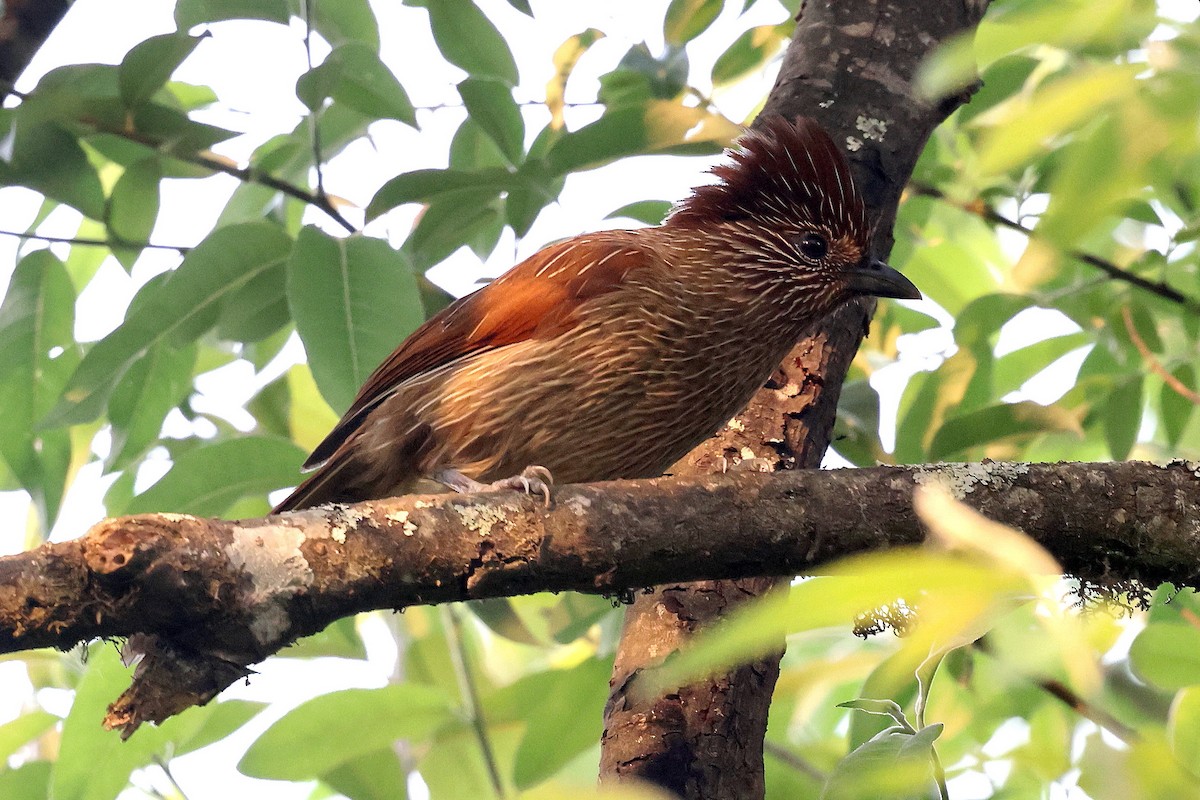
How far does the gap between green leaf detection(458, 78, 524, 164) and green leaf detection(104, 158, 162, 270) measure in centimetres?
94

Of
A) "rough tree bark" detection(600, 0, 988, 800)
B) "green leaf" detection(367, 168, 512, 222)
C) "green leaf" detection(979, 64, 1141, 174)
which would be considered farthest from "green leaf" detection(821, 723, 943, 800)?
"green leaf" detection(367, 168, 512, 222)

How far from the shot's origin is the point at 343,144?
4133 millimetres

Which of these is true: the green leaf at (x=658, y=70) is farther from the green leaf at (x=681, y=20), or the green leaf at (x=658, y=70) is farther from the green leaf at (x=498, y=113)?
the green leaf at (x=498, y=113)

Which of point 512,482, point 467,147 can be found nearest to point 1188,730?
point 512,482

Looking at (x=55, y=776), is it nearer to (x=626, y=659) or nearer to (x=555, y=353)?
(x=626, y=659)

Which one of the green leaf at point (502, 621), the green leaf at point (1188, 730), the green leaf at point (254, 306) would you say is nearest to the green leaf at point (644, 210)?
the green leaf at point (254, 306)

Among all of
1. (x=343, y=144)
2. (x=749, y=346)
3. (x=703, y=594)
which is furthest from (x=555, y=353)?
(x=343, y=144)

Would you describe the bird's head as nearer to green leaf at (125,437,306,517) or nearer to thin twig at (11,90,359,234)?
thin twig at (11,90,359,234)

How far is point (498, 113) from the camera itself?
11.9 feet

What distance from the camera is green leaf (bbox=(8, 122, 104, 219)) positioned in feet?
11.3

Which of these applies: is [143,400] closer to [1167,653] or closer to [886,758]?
[886,758]

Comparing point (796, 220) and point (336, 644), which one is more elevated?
point (796, 220)

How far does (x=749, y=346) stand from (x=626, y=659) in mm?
1098

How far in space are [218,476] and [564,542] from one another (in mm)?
1504
